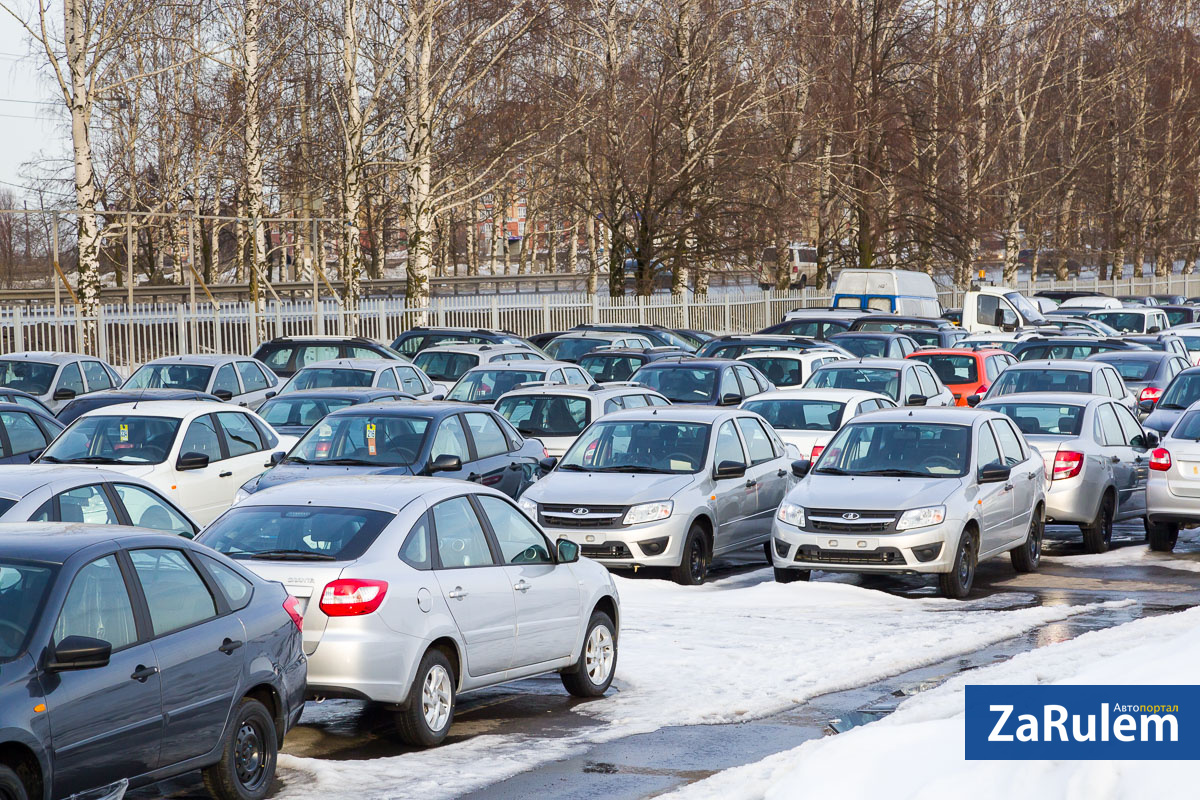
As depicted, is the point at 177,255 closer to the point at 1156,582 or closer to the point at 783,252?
the point at 783,252

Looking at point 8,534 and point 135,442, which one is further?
point 135,442

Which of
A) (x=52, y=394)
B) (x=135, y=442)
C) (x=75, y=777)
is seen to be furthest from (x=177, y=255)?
(x=75, y=777)

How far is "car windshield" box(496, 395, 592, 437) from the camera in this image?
18344 mm

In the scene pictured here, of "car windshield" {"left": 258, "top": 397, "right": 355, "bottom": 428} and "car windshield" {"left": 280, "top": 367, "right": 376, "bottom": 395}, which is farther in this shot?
"car windshield" {"left": 280, "top": 367, "right": 376, "bottom": 395}

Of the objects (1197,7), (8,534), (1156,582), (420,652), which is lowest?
(1156,582)

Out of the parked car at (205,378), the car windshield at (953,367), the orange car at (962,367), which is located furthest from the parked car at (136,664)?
the car windshield at (953,367)

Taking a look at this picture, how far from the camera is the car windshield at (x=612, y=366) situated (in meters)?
25.3

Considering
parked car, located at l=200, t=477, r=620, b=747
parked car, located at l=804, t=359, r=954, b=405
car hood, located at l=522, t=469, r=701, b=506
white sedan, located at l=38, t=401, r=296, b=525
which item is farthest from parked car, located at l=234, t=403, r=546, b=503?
parked car, located at l=804, t=359, r=954, b=405

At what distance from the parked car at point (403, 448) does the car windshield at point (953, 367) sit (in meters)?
11.5

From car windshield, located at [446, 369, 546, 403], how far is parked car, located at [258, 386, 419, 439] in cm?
210

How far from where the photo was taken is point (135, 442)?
15.0m

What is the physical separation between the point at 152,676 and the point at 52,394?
17212 millimetres

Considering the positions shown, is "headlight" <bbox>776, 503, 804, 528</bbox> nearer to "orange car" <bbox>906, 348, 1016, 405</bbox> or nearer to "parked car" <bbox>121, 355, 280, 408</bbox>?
"parked car" <bbox>121, 355, 280, 408</bbox>

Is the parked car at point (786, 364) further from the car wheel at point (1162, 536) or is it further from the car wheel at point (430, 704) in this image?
the car wheel at point (430, 704)
